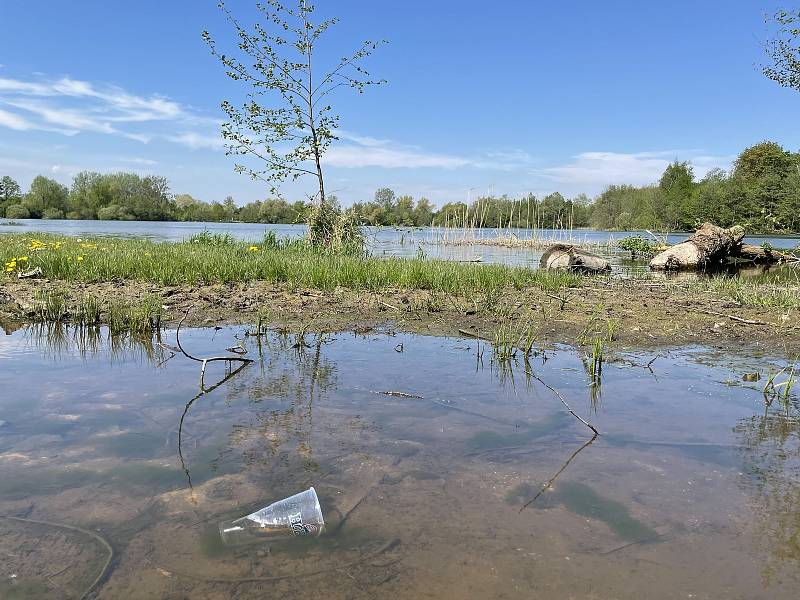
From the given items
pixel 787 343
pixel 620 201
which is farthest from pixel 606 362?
pixel 620 201

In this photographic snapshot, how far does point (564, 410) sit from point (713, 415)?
3.17 ft

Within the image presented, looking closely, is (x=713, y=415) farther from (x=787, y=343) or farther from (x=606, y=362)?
(x=787, y=343)

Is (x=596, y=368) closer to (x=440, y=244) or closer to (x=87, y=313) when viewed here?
(x=87, y=313)

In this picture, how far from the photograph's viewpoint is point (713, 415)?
12.2 ft

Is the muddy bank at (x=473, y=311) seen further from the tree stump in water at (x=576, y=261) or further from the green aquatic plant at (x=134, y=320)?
the tree stump in water at (x=576, y=261)

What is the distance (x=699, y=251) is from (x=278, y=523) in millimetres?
19062

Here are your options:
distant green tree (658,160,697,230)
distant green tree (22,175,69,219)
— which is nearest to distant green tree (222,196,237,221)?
distant green tree (22,175,69,219)

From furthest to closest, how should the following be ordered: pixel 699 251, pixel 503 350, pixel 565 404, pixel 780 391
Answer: pixel 699 251 → pixel 503 350 → pixel 780 391 → pixel 565 404

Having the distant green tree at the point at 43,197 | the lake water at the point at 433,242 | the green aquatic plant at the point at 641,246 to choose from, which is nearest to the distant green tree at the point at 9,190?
the distant green tree at the point at 43,197

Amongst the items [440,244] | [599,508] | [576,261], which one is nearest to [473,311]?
[599,508]

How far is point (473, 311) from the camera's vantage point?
7.34m

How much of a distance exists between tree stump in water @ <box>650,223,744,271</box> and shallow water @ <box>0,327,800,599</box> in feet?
48.7

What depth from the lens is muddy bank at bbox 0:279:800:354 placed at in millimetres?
6316

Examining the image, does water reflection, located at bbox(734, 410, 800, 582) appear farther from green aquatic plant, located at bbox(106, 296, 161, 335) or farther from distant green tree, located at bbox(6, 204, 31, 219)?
distant green tree, located at bbox(6, 204, 31, 219)
